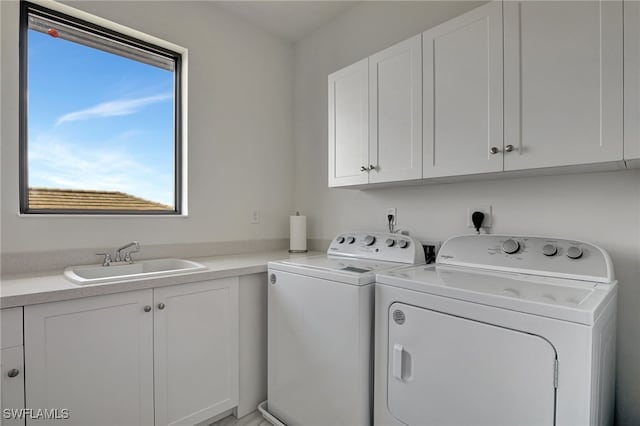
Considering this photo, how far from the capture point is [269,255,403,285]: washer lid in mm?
1437

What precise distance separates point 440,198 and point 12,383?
212cm

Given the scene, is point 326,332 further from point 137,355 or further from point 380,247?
point 137,355

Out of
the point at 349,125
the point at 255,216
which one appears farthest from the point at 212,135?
the point at 349,125

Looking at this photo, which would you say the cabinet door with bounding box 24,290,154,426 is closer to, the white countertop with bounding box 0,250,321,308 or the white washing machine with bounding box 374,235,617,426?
the white countertop with bounding box 0,250,321,308

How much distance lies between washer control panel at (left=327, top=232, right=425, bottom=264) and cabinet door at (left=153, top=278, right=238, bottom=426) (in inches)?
29.2

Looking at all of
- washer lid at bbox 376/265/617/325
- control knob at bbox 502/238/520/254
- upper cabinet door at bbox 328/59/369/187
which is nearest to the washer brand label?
washer lid at bbox 376/265/617/325

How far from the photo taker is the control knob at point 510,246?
1.45 m

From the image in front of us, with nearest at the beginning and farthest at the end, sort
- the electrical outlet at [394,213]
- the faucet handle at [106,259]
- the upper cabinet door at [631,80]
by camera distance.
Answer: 1. the upper cabinet door at [631,80]
2. the faucet handle at [106,259]
3. the electrical outlet at [394,213]

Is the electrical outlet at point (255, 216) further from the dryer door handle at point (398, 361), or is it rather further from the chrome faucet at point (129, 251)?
the dryer door handle at point (398, 361)

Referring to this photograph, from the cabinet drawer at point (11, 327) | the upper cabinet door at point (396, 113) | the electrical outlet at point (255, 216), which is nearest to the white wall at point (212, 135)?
the electrical outlet at point (255, 216)

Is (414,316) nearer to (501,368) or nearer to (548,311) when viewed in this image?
(501,368)

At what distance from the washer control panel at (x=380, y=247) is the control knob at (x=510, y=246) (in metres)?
0.44

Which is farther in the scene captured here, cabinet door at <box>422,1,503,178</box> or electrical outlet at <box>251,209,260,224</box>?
electrical outlet at <box>251,209,260,224</box>

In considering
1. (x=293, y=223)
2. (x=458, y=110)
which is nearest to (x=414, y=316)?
(x=458, y=110)
